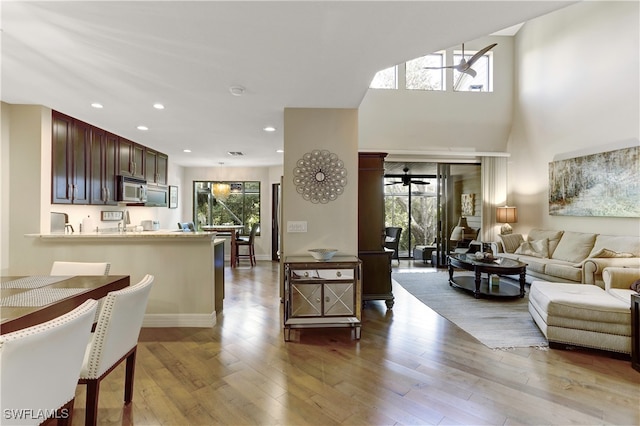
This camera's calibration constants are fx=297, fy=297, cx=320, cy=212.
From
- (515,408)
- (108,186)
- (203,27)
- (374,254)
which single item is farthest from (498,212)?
(108,186)

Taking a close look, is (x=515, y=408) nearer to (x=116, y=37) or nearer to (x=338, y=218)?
(x=338, y=218)

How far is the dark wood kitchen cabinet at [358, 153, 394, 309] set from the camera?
3.91m

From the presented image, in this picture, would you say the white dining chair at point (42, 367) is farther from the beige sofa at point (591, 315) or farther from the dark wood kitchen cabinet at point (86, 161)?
the beige sofa at point (591, 315)

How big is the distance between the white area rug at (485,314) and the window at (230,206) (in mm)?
4396

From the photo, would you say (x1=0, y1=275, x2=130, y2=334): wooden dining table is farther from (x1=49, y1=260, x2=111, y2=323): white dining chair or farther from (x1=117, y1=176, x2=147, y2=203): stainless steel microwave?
(x1=117, y1=176, x2=147, y2=203): stainless steel microwave

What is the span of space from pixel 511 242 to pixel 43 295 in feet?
22.3

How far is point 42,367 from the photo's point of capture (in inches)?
45.1

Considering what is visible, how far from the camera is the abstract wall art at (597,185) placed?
14.0 ft

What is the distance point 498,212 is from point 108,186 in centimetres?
727

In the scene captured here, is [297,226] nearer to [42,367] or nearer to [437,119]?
[42,367]

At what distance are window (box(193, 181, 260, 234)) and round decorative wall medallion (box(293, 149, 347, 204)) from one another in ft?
15.7

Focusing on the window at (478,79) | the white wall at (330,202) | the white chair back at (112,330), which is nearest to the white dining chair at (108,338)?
the white chair back at (112,330)

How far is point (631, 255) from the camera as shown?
3949mm

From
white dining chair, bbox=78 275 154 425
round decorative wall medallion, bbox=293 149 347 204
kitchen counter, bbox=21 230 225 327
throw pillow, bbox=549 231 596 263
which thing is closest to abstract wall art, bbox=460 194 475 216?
throw pillow, bbox=549 231 596 263
